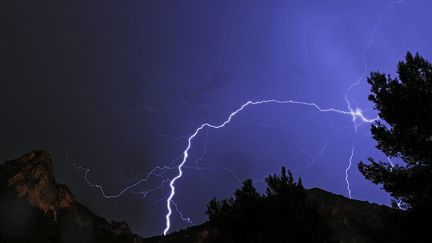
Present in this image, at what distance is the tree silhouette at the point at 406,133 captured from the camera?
12.1 meters

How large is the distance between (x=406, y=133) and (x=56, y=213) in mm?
68878

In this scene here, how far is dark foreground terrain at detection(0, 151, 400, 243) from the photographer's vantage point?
50.3 meters

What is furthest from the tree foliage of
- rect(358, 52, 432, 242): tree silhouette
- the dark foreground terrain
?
the dark foreground terrain

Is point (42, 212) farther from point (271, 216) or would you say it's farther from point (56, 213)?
point (271, 216)

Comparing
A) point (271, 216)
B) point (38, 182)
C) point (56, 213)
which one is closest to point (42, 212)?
point (56, 213)

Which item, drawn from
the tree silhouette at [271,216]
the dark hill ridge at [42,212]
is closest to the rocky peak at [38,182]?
the dark hill ridge at [42,212]

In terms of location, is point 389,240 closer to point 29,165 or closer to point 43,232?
point 43,232

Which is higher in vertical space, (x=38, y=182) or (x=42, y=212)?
(x=38, y=182)

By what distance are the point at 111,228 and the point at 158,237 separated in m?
11.4

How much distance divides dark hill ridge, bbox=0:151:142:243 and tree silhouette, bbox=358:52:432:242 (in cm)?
5101

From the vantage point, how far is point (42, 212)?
62.0 metres

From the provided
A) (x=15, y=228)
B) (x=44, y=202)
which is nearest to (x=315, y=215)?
(x=15, y=228)

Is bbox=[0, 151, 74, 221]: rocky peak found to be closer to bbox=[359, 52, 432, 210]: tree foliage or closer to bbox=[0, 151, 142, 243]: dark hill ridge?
bbox=[0, 151, 142, 243]: dark hill ridge

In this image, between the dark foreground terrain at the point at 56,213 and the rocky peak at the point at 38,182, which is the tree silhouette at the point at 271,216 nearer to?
the dark foreground terrain at the point at 56,213
